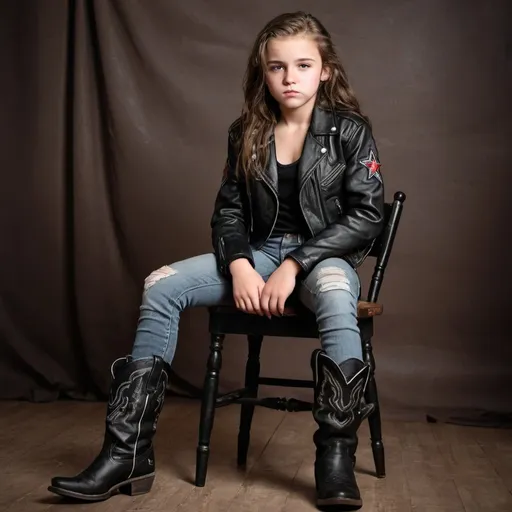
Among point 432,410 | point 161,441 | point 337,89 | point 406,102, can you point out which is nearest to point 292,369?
point 432,410

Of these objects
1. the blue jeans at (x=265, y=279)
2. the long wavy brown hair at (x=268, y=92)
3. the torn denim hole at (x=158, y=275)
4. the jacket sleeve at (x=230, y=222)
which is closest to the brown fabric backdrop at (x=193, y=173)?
the long wavy brown hair at (x=268, y=92)

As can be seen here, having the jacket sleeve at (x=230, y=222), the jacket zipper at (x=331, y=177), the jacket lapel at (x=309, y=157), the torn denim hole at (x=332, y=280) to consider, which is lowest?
the torn denim hole at (x=332, y=280)

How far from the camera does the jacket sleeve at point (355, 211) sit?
7.32 ft

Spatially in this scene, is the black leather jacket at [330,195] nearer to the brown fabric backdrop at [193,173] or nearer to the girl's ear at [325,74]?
the girl's ear at [325,74]

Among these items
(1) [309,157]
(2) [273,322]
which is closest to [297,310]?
(2) [273,322]

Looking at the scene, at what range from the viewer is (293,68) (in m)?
2.33

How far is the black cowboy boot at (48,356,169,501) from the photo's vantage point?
2.07m

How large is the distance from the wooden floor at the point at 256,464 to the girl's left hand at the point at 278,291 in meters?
0.46

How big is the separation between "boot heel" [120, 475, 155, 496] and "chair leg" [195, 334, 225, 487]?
0.13 metres

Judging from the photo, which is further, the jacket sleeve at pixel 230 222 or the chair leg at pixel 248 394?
the chair leg at pixel 248 394

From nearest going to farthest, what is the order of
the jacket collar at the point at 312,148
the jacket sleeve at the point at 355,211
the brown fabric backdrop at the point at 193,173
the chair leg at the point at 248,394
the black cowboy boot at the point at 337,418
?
the black cowboy boot at the point at 337,418, the jacket sleeve at the point at 355,211, the jacket collar at the point at 312,148, the chair leg at the point at 248,394, the brown fabric backdrop at the point at 193,173

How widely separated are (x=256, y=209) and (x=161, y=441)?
881mm

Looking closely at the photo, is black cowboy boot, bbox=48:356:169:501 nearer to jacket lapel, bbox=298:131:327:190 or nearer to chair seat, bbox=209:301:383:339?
chair seat, bbox=209:301:383:339

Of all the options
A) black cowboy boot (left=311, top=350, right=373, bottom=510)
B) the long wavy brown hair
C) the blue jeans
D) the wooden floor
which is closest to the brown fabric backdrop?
the wooden floor
